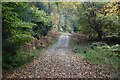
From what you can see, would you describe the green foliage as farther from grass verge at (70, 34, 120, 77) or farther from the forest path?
grass verge at (70, 34, 120, 77)

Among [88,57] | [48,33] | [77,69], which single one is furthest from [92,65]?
[48,33]

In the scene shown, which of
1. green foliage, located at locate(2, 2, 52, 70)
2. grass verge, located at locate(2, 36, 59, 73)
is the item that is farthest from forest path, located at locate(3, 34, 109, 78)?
green foliage, located at locate(2, 2, 52, 70)

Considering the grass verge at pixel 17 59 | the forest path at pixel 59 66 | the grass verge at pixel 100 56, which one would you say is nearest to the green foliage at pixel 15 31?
the grass verge at pixel 17 59

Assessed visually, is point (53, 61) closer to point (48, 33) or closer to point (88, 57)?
point (88, 57)

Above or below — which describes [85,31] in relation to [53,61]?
above

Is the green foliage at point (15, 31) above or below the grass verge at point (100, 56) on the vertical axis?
above

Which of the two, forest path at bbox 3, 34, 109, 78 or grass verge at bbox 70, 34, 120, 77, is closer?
forest path at bbox 3, 34, 109, 78

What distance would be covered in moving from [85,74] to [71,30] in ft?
9.20

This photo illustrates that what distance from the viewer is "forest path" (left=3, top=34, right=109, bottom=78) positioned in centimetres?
434

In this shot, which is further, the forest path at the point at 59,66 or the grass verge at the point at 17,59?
the grass verge at the point at 17,59

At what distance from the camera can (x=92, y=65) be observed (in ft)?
16.2

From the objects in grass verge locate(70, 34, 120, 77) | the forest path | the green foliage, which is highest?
the green foliage

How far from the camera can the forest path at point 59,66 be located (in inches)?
171

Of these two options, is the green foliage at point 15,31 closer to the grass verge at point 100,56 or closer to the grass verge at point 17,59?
the grass verge at point 17,59
